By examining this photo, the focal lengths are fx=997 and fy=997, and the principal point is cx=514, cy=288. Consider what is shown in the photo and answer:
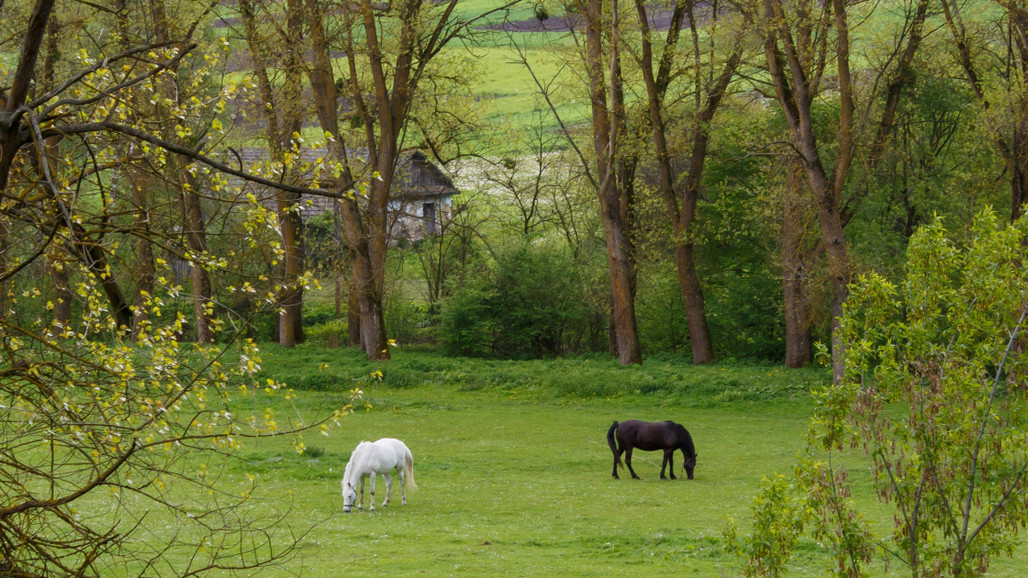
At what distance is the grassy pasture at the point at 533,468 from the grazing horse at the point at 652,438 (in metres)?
0.54

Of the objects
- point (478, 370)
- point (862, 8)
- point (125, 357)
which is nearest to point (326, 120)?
point (478, 370)

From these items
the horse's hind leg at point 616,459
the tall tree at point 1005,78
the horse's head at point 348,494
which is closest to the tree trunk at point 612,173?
the tall tree at point 1005,78

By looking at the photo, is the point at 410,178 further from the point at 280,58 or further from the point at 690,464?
the point at 690,464

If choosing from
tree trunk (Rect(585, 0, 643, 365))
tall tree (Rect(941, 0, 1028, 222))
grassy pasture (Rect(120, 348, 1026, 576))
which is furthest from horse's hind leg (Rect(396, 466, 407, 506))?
tree trunk (Rect(585, 0, 643, 365))

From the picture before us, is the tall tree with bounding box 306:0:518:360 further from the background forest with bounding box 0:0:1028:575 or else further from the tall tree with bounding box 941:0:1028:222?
the tall tree with bounding box 941:0:1028:222

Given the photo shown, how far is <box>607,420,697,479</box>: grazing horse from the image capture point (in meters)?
20.8

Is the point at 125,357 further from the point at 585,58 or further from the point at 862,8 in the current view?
the point at 585,58

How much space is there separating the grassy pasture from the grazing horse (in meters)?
A: 0.54

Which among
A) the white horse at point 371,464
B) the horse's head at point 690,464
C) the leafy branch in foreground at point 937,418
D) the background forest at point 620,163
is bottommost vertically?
the horse's head at point 690,464

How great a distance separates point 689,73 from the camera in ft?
133

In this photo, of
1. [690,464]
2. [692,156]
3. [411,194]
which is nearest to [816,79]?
[692,156]

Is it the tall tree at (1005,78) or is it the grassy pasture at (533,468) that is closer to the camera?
the grassy pasture at (533,468)

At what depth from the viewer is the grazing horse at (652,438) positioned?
20844 mm

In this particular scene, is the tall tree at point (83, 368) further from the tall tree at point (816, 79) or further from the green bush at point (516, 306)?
the green bush at point (516, 306)
